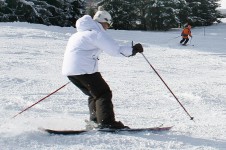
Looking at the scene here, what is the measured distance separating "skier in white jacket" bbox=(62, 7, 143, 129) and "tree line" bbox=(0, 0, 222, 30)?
26.0m

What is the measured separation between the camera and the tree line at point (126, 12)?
31859 mm

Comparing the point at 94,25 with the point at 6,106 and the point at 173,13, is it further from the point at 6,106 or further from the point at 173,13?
the point at 173,13

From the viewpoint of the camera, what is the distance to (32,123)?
5.26m

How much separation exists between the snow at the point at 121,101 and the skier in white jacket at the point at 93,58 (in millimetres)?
315

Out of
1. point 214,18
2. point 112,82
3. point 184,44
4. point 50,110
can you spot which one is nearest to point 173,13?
point 214,18

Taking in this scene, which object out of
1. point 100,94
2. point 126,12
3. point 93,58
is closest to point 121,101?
point 100,94

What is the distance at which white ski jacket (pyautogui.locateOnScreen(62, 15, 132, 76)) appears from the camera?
4797mm

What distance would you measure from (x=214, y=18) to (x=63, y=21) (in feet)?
51.2

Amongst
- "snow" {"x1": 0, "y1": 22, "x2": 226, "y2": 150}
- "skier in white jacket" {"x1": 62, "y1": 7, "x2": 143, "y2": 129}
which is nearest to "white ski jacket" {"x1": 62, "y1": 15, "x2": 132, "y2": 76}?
"skier in white jacket" {"x1": 62, "y1": 7, "x2": 143, "y2": 129}

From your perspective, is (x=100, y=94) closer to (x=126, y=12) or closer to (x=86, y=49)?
(x=86, y=49)

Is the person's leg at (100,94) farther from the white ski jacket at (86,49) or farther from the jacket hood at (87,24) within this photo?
the jacket hood at (87,24)

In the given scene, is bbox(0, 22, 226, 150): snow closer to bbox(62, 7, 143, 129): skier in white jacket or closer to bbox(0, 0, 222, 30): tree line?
bbox(62, 7, 143, 129): skier in white jacket

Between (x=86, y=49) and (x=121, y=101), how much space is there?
2975mm

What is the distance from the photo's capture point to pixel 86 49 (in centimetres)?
492
